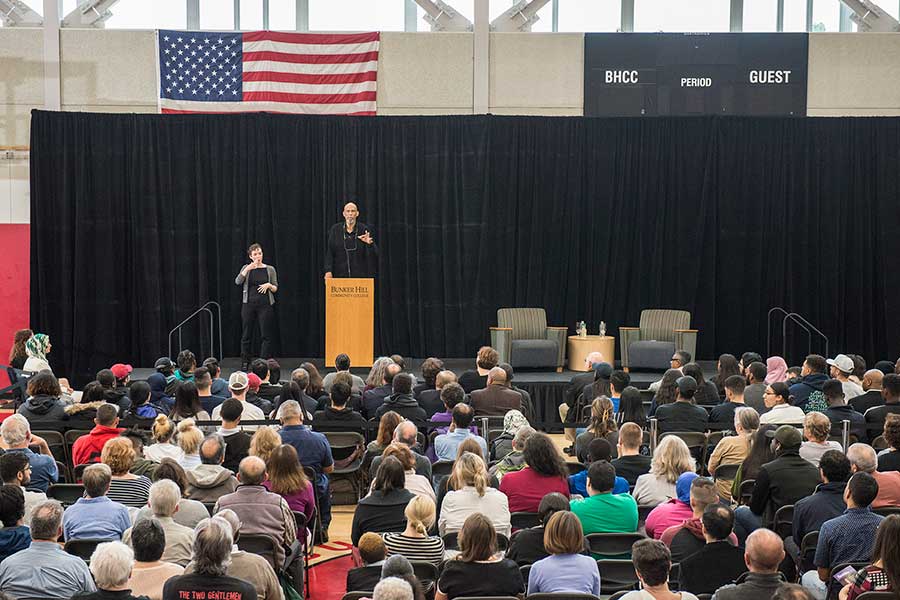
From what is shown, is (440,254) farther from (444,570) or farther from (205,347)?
(444,570)

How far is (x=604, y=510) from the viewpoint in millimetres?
5992

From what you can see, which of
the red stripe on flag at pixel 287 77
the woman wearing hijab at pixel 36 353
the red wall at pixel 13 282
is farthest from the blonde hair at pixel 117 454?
the red wall at pixel 13 282

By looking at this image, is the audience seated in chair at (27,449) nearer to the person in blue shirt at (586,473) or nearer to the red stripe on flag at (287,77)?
the person in blue shirt at (586,473)

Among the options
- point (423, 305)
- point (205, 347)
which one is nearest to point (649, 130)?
point (423, 305)

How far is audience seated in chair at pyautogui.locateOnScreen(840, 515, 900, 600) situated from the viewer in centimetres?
468

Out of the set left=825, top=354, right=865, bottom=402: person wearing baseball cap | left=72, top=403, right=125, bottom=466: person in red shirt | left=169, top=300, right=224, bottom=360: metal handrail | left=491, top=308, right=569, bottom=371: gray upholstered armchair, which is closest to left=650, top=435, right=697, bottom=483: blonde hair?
left=825, top=354, right=865, bottom=402: person wearing baseball cap

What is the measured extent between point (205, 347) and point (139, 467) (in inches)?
362

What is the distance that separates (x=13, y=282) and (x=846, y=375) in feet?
40.0

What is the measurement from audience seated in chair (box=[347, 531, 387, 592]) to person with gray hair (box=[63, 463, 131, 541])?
1466 mm

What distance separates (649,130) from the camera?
15.9 metres

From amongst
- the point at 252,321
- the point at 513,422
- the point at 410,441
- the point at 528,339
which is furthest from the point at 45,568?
the point at 528,339

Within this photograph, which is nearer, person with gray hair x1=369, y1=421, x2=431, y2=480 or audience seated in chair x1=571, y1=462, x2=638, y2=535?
audience seated in chair x1=571, y1=462, x2=638, y2=535

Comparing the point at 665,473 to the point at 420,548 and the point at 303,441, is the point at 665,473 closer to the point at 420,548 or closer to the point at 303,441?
the point at 420,548

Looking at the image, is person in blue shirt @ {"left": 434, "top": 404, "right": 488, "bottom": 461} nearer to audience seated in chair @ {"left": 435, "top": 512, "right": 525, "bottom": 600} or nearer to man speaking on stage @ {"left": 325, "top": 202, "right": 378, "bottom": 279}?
audience seated in chair @ {"left": 435, "top": 512, "right": 525, "bottom": 600}
